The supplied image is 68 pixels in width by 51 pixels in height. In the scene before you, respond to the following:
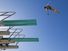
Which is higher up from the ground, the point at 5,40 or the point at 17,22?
the point at 17,22

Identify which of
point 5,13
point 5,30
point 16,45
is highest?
point 5,13

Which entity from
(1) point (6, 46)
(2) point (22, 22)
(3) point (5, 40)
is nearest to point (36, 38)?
(1) point (6, 46)

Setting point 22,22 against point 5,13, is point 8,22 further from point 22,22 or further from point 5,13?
point 5,13

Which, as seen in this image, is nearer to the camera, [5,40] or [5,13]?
[5,13]

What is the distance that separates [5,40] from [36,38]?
6.62 ft

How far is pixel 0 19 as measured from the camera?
4.82 m

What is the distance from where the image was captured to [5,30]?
5.19 metres

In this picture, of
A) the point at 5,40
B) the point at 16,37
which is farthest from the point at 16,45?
the point at 5,40

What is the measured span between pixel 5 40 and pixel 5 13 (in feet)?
10.8

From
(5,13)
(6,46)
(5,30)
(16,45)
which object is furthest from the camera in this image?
(16,45)

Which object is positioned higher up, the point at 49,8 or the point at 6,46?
the point at 49,8

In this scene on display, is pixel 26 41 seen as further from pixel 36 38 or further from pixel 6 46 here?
pixel 6 46

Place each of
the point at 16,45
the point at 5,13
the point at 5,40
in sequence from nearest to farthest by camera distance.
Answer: the point at 5,13 < the point at 5,40 < the point at 16,45

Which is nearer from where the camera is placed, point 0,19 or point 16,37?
point 0,19
